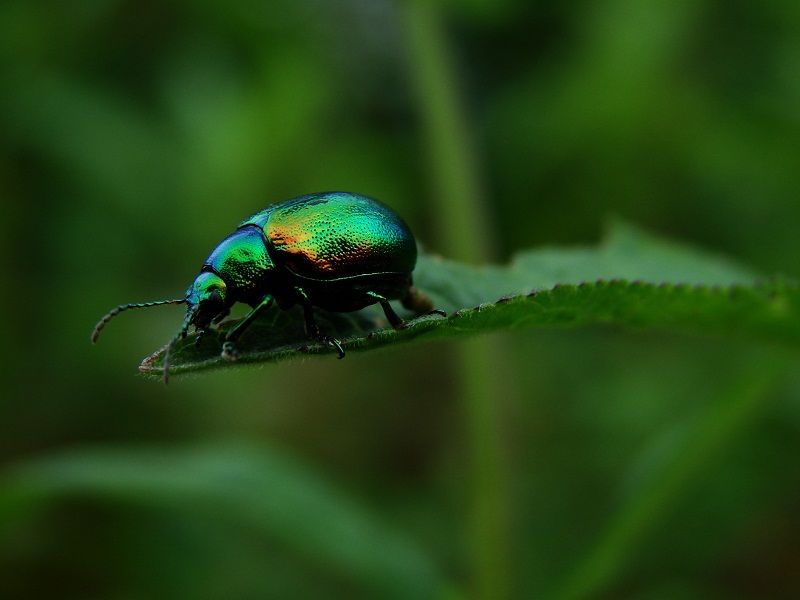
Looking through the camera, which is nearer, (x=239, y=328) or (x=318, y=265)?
(x=239, y=328)

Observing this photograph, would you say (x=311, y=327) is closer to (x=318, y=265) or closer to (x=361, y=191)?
(x=318, y=265)

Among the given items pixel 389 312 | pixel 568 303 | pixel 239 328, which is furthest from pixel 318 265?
pixel 568 303

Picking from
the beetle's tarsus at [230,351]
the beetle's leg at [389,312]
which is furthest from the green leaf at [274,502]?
the beetle's tarsus at [230,351]

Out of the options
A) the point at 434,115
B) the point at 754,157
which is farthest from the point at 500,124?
the point at 434,115

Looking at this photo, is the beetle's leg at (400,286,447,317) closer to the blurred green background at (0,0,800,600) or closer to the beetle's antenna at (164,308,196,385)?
the beetle's antenna at (164,308,196,385)

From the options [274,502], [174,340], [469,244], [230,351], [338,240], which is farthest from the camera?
[469,244]

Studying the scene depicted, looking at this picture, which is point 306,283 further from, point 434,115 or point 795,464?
point 795,464

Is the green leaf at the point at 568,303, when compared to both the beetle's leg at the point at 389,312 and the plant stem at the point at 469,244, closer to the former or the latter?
the beetle's leg at the point at 389,312
